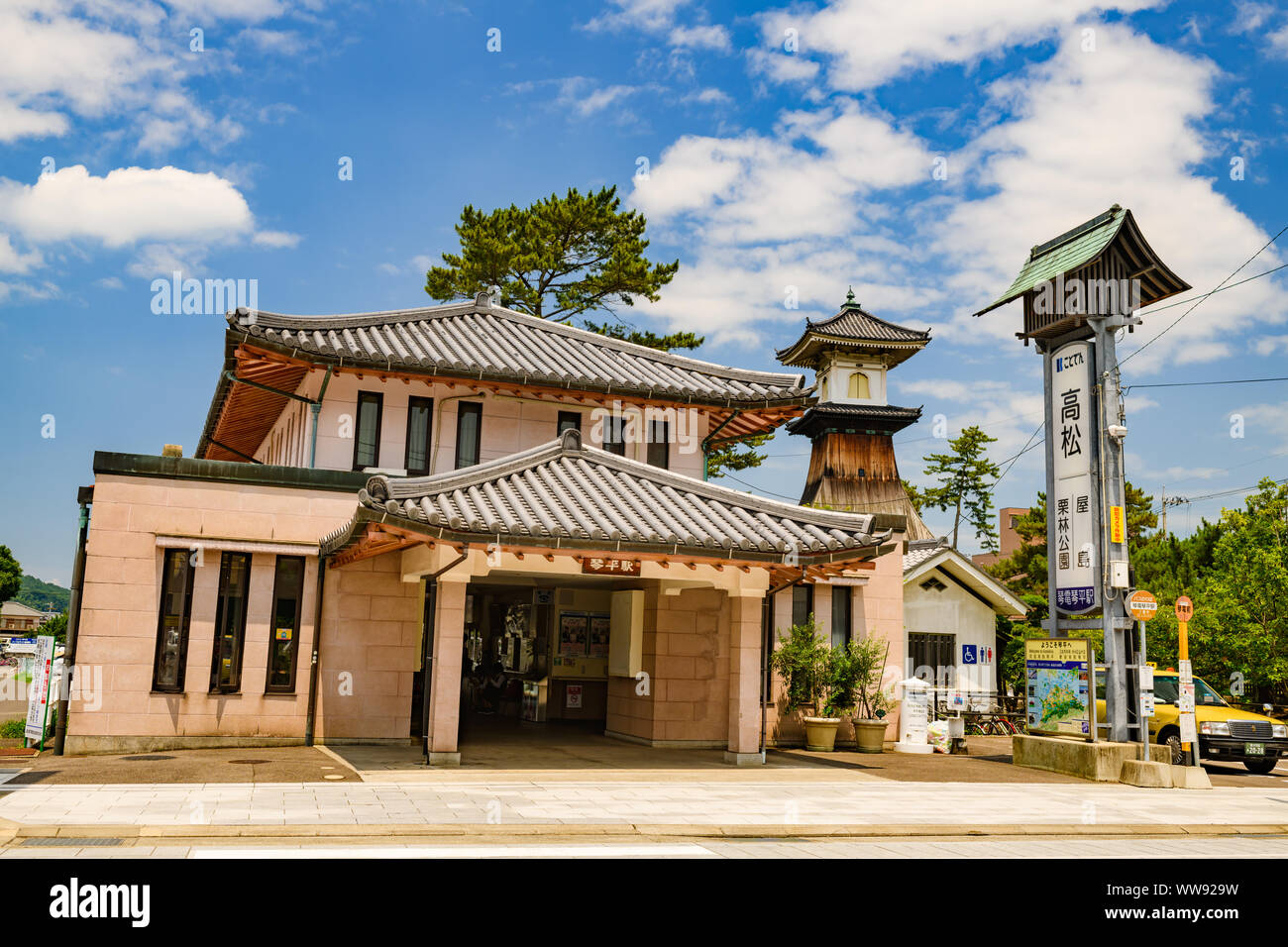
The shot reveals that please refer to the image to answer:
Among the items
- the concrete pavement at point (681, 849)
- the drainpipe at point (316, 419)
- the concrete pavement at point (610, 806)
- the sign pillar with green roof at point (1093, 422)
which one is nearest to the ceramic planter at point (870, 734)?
the sign pillar with green roof at point (1093, 422)

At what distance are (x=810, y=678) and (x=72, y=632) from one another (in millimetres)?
13326

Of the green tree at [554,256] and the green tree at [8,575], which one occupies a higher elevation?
the green tree at [554,256]

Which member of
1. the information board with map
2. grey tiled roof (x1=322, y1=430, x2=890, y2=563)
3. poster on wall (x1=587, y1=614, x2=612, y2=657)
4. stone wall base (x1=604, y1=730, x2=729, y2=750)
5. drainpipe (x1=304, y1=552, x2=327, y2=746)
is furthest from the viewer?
poster on wall (x1=587, y1=614, x2=612, y2=657)

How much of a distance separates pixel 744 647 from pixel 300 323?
10.2 meters

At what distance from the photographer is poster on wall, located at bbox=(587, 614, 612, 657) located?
20.9 metres

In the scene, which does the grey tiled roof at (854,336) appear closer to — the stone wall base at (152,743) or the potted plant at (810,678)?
the potted plant at (810,678)

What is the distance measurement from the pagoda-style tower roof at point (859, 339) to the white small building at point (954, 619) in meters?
14.2

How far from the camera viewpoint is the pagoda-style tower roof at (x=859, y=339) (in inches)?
1779

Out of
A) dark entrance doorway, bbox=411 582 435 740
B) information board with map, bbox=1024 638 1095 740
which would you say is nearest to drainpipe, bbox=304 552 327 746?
dark entrance doorway, bbox=411 582 435 740

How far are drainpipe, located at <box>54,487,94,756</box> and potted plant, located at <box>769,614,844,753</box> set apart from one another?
12635 mm

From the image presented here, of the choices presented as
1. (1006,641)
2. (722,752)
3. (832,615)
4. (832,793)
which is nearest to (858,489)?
(1006,641)

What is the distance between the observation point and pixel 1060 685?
1836cm

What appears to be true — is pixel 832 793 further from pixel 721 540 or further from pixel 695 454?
pixel 695 454

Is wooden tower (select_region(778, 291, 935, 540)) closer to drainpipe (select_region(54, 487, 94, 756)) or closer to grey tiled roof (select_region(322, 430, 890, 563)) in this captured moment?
grey tiled roof (select_region(322, 430, 890, 563))
